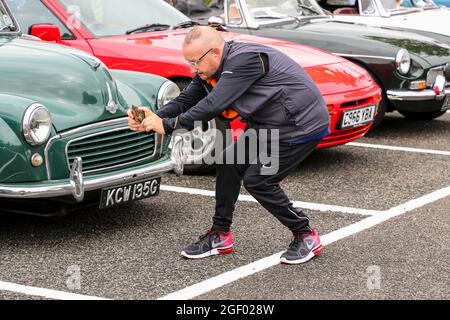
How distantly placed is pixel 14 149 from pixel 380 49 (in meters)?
4.89

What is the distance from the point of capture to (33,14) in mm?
7605

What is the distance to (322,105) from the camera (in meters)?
5.22

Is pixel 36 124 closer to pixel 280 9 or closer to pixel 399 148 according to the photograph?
pixel 399 148

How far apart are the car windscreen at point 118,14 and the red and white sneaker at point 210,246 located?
116 inches

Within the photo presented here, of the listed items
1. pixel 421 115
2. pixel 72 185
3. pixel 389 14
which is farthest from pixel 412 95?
pixel 72 185

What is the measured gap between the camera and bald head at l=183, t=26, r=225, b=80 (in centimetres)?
497

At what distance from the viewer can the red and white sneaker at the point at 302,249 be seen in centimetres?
526

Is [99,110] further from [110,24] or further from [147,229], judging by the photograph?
[110,24]

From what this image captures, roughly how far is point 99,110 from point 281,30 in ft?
12.5

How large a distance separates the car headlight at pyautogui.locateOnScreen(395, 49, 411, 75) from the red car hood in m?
1.04

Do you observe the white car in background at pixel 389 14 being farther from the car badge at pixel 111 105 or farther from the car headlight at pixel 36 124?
the car headlight at pixel 36 124

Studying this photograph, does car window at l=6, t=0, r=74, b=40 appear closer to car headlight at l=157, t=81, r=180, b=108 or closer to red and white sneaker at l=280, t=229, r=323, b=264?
car headlight at l=157, t=81, r=180, b=108

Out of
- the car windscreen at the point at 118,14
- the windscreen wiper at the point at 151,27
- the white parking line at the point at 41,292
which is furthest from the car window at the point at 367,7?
the white parking line at the point at 41,292

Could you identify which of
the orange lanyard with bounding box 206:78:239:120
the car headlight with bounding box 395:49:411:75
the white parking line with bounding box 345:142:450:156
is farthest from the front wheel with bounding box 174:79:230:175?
the car headlight with bounding box 395:49:411:75
